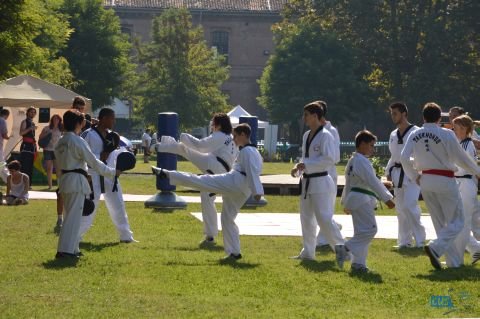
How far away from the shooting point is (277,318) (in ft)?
33.2

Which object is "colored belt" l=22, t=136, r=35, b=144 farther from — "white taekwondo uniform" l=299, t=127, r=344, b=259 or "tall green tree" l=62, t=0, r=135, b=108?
"tall green tree" l=62, t=0, r=135, b=108

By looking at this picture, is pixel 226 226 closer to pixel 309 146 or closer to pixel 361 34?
pixel 309 146

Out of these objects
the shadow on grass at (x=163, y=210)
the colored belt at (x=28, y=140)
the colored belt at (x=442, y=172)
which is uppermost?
the colored belt at (x=442, y=172)

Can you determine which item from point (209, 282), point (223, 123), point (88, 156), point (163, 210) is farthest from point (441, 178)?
point (163, 210)

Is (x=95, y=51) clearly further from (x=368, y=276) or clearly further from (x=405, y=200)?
(x=368, y=276)

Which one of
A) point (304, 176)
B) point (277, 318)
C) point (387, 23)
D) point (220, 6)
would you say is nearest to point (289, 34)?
point (387, 23)

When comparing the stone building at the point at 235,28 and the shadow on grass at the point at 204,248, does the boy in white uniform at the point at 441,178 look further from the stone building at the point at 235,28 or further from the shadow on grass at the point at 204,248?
the stone building at the point at 235,28

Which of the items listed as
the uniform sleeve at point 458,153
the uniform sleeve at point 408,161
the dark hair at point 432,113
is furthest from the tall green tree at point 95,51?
the uniform sleeve at point 458,153

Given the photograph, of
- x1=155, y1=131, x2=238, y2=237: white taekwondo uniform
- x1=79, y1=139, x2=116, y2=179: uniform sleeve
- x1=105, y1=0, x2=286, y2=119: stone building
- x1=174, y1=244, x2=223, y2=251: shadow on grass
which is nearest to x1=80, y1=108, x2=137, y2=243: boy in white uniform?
x1=155, y1=131, x2=238, y2=237: white taekwondo uniform

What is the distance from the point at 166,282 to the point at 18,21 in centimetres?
893

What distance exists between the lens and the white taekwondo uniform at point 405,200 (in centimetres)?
1686

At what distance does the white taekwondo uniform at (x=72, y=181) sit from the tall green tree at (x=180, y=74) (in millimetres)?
59204

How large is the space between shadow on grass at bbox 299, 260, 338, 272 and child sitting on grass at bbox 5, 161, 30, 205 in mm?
10801

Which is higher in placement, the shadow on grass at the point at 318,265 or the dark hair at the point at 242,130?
the dark hair at the point at 242,130
